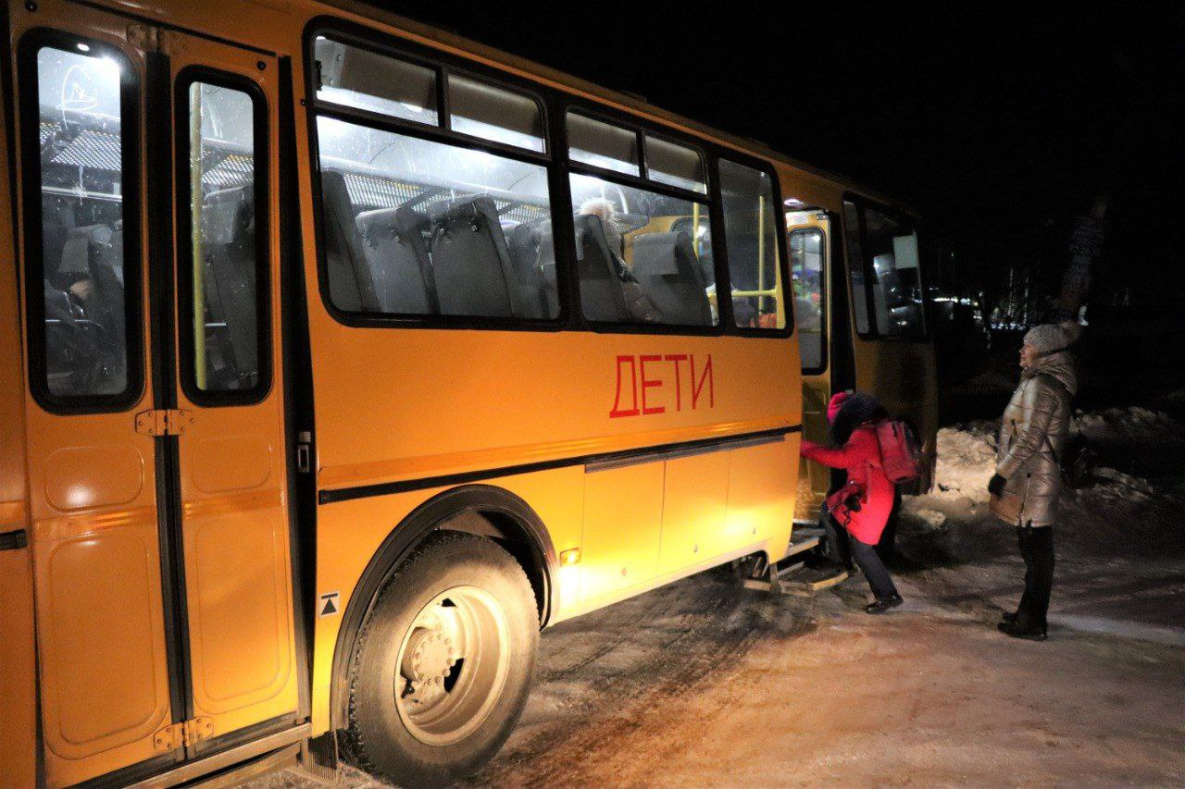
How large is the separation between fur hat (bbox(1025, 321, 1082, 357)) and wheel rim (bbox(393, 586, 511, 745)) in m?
4.14

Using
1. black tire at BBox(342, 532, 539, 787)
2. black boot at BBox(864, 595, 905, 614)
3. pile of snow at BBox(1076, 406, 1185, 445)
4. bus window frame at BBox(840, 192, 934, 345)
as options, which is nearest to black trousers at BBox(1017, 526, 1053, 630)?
black boot at BBox(864, 595, 905, 614)

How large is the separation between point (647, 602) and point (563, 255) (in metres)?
3.32

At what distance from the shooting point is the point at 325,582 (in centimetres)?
344

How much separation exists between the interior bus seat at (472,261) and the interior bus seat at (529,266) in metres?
0.04

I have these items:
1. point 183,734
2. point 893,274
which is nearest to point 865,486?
point 893,274

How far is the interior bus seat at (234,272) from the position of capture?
320cm

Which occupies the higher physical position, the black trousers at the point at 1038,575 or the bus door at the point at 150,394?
the bus door at the point at 150,394

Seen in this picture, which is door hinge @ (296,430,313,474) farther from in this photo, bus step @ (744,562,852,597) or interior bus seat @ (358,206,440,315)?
bus step @ (744,562,852,597)

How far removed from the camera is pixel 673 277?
5641 mm

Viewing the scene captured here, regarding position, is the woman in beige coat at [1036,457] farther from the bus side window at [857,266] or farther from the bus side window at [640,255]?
the bus side window at [640,255]

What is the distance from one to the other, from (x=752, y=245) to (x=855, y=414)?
147 centimetres

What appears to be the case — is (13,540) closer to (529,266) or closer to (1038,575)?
(529,266)

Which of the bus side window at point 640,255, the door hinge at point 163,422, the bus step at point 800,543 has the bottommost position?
the bus step at point 800,543

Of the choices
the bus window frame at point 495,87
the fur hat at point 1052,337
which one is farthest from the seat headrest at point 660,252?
the fur hat at point 1052,337
